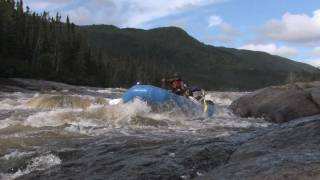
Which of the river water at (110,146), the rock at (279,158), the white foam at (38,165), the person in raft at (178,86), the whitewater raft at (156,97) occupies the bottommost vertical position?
the white foam at (38,165)

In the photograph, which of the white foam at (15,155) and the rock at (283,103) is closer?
the white foam at (15,155)

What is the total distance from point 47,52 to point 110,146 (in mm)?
83962

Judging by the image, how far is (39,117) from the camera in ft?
54.7

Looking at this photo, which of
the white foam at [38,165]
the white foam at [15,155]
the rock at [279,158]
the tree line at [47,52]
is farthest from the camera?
the tree line at [47,52]

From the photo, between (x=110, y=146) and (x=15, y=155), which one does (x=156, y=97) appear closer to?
(x=110, y=146)

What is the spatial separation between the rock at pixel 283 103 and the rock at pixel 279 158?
939cm

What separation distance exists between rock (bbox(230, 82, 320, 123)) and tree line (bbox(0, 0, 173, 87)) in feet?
157

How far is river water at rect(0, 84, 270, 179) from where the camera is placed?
8180mm

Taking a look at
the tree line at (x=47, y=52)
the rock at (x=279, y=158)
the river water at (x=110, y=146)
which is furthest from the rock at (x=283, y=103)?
the tree line at (x=47, y=52)

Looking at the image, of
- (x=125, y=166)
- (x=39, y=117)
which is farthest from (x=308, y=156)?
(x=39, y=117)

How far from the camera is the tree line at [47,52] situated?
249 feet

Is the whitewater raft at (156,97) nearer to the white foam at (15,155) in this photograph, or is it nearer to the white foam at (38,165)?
the white foam at (15,155)

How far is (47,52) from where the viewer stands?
3629 inches

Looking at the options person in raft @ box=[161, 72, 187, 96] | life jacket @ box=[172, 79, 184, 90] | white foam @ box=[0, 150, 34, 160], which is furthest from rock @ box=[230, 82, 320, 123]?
white foam @ box=[0, 150, 34, 160]
